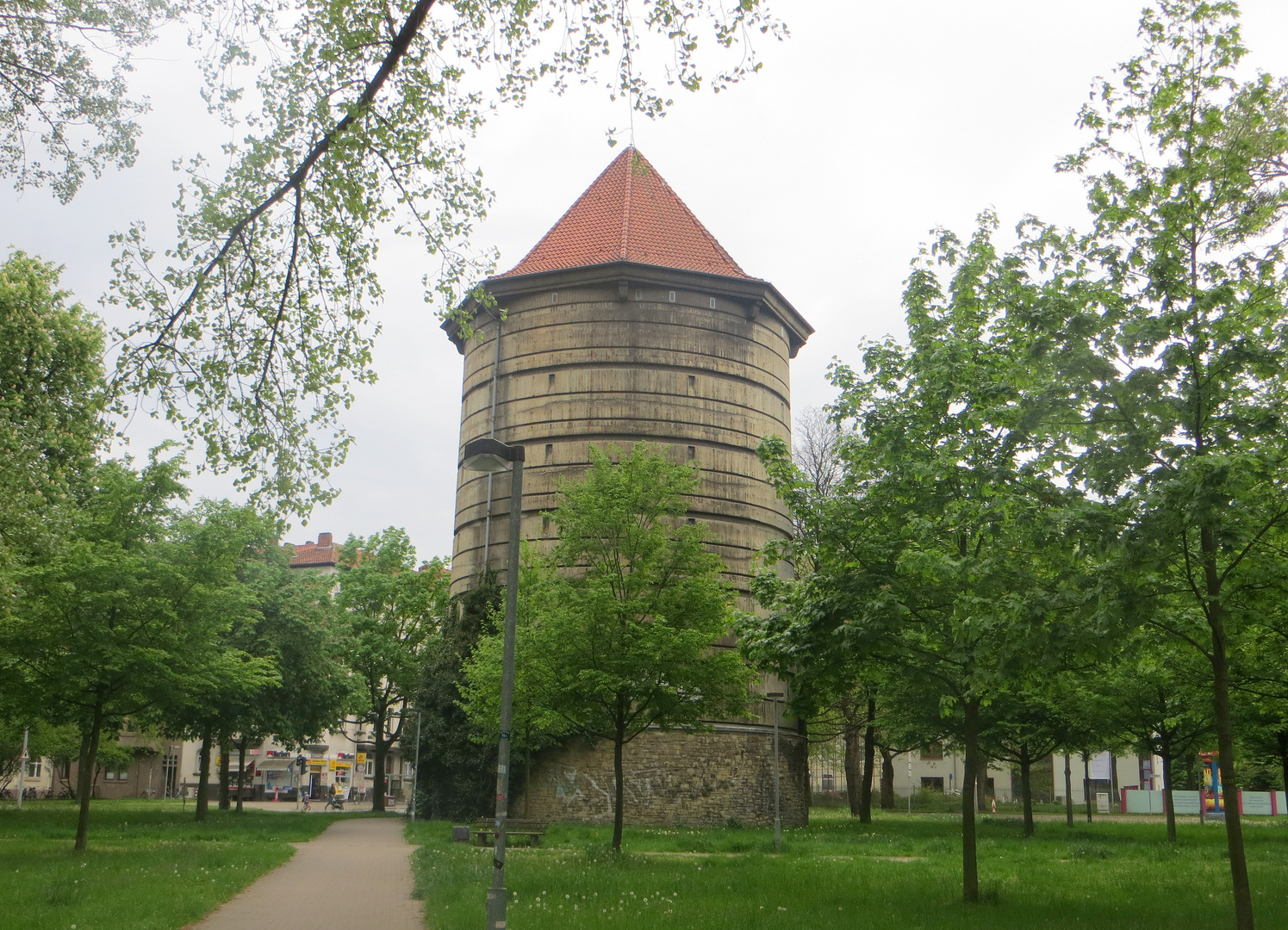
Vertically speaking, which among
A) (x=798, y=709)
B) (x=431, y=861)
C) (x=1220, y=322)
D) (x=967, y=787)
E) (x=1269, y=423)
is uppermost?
(x=1220, y=322)

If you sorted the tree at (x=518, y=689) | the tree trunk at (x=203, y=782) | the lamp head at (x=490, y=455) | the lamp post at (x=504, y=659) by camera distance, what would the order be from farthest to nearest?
the tree trunk at (x=203, y=782), the tree at (x=518, y=689), the lamp head at (x=490, y=455), the lamp post at (x=504, y=659)

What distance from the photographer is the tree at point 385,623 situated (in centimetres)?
4506

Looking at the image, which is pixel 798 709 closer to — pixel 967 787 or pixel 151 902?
pixel 967 787

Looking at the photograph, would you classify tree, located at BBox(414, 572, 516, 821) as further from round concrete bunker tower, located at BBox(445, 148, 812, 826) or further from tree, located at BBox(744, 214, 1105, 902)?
tree, located at BBox(744, 214, 1105, 902)

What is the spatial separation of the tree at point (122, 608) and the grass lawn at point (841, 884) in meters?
5.90

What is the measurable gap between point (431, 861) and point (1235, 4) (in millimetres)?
16388

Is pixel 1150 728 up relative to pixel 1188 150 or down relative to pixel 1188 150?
down

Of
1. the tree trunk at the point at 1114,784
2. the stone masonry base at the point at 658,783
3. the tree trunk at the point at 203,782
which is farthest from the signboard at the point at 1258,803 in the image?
the tree trunk at the point at 203,782

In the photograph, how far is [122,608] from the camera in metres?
19.8

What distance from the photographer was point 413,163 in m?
11.0

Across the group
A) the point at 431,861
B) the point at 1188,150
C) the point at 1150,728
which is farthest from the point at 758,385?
the point at 1188,150

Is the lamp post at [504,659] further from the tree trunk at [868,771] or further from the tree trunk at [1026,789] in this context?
the tree trunk at [868,771]

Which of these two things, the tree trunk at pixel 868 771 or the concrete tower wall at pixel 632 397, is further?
the tree trunk at pixel 868 771

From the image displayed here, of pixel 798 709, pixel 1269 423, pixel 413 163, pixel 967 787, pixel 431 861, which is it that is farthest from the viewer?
pixel 431 861
